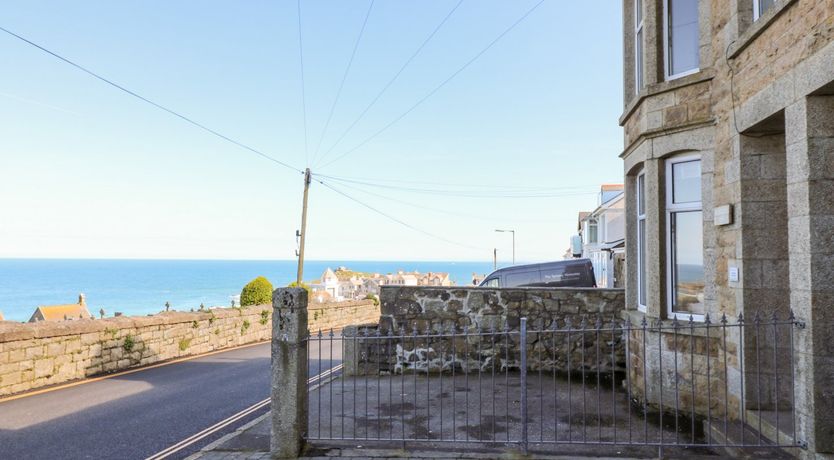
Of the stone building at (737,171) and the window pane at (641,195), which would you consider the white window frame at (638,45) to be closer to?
the stone building at (737,171)

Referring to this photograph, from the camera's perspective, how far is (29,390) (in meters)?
9.31

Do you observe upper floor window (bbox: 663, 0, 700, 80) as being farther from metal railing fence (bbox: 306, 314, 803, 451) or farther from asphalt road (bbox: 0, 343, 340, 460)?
asphalt road (bbox: 0, 343, 340, 460)

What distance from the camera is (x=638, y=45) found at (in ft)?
26.3

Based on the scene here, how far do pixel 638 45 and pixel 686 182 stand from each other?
8.58 feet

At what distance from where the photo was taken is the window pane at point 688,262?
662cm

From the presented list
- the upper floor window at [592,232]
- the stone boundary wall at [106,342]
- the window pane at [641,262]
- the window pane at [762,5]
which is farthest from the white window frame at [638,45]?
the upper floor window at [592,232]

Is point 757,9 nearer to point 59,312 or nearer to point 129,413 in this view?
point 129,413

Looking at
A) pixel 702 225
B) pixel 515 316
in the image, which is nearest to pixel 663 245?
pixel 702 225

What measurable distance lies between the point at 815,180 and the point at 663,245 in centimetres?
261

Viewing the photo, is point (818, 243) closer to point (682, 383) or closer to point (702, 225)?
A: point (702, 225)

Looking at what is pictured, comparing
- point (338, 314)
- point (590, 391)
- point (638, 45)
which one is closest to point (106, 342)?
point (590, 391)

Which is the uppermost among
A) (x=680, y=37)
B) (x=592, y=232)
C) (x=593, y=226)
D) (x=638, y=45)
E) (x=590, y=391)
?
(x=638, y=45)

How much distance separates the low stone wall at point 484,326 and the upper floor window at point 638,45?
12.6ft

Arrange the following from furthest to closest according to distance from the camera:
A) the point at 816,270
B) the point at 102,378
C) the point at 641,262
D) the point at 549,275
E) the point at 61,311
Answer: the point at 61,311 < the point at 549,275 < the point at 102,378 < the point at 641,262 < the point at 816,270
